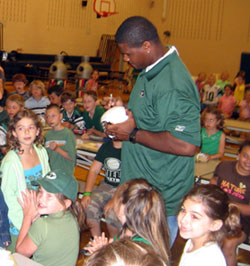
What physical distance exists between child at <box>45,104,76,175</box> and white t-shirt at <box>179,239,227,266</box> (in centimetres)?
230

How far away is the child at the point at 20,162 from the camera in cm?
288

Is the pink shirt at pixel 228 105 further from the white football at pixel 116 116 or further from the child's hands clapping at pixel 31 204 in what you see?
the child's hands clapping at pixel 31 204

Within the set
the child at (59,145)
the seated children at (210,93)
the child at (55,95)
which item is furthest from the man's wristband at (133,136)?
the seated children at (210,93)

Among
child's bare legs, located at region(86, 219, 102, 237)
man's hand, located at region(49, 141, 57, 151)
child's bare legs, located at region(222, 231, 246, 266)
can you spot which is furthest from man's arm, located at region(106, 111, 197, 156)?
man's hand, located at region(49, 141, 57, 151)

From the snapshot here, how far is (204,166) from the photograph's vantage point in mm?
4383

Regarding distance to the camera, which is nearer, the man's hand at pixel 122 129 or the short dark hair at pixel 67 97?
the man's hand at pixel 122 129

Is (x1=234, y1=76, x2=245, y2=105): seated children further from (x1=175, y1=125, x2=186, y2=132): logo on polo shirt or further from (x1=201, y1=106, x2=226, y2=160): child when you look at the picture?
(x1=175, y1=125, x2=186, y2=132): logo on polo shirt

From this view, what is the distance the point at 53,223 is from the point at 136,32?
1.18 meters

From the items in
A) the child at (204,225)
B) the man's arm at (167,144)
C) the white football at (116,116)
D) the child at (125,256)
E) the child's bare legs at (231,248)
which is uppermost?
the white football at (116,116)

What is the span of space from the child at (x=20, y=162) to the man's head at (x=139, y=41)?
4.48 feet

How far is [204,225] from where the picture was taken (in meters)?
2.15

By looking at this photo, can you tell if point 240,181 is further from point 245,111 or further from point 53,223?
point 245,111

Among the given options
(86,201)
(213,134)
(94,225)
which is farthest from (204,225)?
(213,134)

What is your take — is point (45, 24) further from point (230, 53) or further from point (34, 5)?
point (230, 53)
